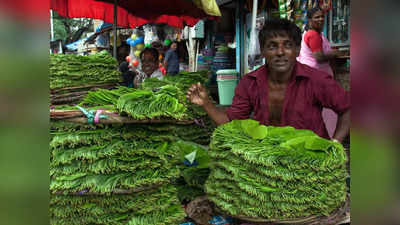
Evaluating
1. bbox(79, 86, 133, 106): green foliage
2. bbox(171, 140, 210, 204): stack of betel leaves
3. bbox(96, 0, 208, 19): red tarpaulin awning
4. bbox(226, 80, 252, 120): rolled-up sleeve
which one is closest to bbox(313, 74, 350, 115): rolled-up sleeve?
bbox(226, 80, 252, 120): rolled-up sleeve

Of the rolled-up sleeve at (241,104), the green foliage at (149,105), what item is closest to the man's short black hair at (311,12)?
the rolled-up sleeve at (241,104)

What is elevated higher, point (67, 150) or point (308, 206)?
point (67, 150)

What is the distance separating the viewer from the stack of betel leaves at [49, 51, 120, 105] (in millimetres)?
2943

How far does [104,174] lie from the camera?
175cm

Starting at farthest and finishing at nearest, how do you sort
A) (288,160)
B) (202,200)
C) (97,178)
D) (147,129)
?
(202,200) → (147,129) → (97,178) → (288,160)

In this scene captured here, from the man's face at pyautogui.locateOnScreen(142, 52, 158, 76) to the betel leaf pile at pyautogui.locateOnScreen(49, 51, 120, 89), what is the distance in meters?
1.75

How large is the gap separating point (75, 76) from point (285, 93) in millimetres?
1841

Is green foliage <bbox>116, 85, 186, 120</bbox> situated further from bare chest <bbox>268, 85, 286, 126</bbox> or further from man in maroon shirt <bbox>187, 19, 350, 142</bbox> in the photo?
bare chest <bbox>268, 85, 286, 126</bbox>

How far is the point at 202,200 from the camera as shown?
220 cm
